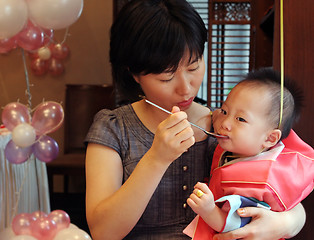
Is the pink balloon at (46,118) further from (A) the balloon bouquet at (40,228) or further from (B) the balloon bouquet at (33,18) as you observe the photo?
(A) the balloon bouquet at (40,228)

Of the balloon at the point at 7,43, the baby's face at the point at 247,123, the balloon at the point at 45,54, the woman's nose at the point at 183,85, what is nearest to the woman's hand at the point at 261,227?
the baby's face at the point at 247,123

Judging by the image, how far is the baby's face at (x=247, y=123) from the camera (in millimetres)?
1146

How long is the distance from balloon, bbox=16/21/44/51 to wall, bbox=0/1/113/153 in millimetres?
1737

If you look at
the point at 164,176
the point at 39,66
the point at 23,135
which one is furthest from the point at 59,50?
the point at 164,176

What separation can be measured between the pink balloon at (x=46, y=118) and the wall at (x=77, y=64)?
1.86 meters

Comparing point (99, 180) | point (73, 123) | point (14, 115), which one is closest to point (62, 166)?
point (73, 123)

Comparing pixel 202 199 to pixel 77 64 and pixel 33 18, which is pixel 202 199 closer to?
pixel 33 18

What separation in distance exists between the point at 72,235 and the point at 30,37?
128 cm

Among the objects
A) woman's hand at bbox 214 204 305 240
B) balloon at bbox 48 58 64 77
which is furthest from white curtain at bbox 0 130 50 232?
woman's hand at bbox 214 204 305 240

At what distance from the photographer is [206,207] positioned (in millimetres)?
1039

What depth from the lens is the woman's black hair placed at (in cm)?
118

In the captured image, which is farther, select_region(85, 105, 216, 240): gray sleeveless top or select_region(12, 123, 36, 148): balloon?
select_region(12, 123, 36, 148): balloon

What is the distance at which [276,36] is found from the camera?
4.89 ft

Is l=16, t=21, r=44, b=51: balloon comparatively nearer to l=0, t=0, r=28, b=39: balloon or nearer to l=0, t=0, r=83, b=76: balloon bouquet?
l=0, t=0, r=83, b=76: balloon bouquet
